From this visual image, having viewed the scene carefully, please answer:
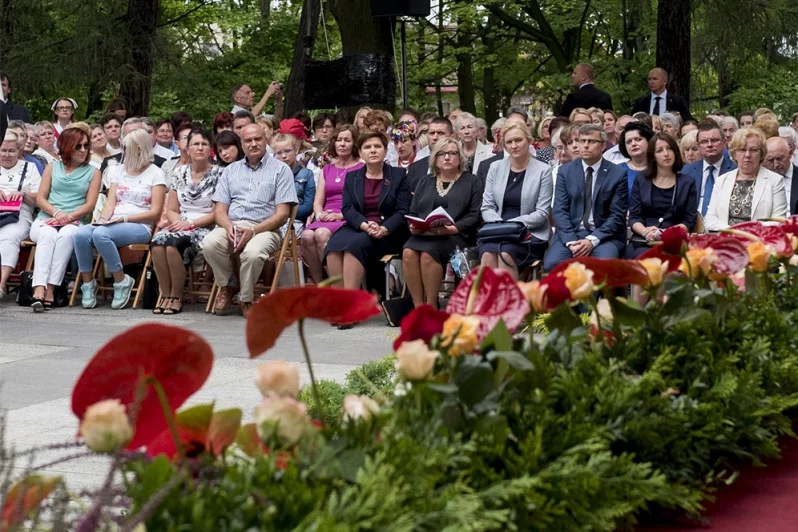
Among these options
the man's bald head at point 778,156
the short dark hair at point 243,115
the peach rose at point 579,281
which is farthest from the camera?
the short dark hair at point 243,115

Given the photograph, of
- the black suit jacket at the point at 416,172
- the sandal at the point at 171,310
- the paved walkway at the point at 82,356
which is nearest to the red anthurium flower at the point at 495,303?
the paved walkway at the point at 82,356

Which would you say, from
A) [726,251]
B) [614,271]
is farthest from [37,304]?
[614,271]

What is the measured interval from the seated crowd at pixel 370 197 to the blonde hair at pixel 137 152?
0.01 m

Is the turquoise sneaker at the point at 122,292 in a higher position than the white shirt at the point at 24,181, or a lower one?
lower

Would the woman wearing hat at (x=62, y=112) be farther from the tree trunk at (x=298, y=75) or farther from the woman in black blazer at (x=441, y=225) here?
the woman in black blazer at (x=441, y=225)

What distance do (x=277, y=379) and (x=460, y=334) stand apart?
41 cm

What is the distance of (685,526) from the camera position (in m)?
2.67

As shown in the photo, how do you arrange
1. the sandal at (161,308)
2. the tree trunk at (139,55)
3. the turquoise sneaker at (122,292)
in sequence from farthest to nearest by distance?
the tree trunk at (139,55) → the turquoise sneaker at (122,292) → the sandal at (161,308)

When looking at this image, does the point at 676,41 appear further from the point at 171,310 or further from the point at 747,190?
the point at 171,310

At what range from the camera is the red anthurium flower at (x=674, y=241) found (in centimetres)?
338

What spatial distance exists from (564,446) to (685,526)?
1.30 feet

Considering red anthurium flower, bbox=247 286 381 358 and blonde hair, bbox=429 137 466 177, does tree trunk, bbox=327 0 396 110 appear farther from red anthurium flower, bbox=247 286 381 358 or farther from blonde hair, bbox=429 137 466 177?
red anthurium flower, bbox=247 286 381 358

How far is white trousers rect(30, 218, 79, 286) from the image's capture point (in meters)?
12.2

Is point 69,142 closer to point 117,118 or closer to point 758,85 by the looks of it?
point 117,118
